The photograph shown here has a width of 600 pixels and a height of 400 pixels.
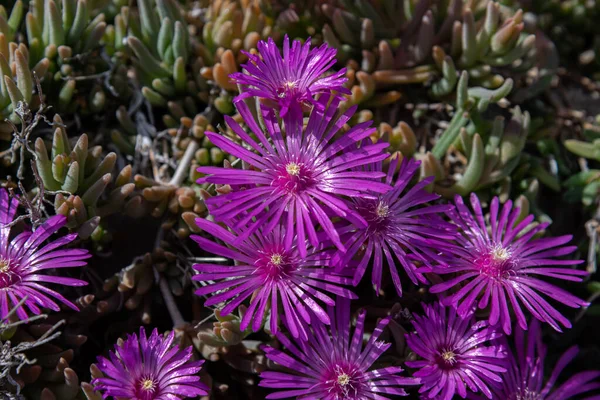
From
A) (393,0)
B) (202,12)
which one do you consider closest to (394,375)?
(393,0)

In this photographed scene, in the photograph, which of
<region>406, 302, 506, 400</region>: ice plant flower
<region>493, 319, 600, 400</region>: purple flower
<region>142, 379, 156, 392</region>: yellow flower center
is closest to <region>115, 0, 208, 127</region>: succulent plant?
<region>142, 379, 156, 392</region>: yellow flower center

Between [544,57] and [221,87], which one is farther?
[544,57]

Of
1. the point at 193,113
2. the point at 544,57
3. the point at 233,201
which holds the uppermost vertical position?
the point at 544,57

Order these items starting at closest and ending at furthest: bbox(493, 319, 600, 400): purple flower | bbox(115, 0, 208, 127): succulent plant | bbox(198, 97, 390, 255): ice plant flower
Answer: bbox(198, 97, 390, 255): ice plant flower < bbox(493, 319, 600, 400): purple flower < bbox(115, 0, 208, 127): succulent plant

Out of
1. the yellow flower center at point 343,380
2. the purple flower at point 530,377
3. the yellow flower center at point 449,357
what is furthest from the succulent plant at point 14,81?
the purple flower at point 530,377

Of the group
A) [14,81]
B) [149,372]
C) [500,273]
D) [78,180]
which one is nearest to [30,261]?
[78,180]

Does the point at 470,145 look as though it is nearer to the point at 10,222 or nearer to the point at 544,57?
the point at 544,57

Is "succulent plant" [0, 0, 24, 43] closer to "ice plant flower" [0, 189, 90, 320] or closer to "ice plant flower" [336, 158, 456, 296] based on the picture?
"ice plant flower" [0, 189, 90, 320]

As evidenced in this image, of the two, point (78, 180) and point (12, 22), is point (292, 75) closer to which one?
point (78, 180)
